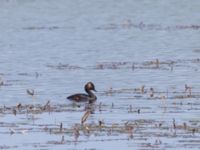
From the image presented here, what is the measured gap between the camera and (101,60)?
28266mm

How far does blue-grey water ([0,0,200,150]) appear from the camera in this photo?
17.9 m

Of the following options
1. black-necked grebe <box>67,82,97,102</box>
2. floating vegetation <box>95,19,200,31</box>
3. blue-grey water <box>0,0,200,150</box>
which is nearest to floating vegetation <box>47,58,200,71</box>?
blue-grey water <box>0,0,200,150</box>

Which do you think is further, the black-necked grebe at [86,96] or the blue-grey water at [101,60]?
the black-necked grebe at [86,96]

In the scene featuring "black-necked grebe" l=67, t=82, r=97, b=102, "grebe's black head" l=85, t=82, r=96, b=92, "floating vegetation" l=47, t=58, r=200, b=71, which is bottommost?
"black-necked grebe" l=67, t=82, r=97, b=102

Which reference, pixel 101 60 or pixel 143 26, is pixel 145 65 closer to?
pixel 101 60

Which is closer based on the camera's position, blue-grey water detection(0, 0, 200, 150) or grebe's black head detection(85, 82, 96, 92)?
blue-grey water detection(0, 0, 200, 150)

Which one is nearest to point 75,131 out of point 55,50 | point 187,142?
point 187,142

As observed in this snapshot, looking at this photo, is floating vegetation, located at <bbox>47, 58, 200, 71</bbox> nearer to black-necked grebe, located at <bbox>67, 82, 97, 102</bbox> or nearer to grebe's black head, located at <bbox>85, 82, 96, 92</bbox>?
grebe's black head, located at <bbox>85, 82, 96, 92</bbox>

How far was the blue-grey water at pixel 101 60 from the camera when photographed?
58.7ft

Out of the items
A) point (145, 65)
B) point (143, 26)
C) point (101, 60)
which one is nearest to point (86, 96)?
point (145, 65)

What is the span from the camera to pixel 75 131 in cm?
1652

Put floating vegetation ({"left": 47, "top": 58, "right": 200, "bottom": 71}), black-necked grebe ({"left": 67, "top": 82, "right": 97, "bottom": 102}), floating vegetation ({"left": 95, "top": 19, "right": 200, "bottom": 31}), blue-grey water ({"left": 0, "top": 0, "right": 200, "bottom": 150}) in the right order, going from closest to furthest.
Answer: blue-grey water ({"left": 0, "top": 0, "right": 200, "bottom": 150}) → black-necked grebe ({"left": 67, "top": 82, "right": 97, "bottom": 102}) → floating vegetation ({"left": 47, "top": 58, "right": 200, "bottom": 71}) → floating vegetation ({"left": 95, "top": 19, "right": 200, "bottom": 31})

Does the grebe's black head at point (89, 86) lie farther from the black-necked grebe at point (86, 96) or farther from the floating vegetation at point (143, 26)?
the floating vegetation at point (143, 26)

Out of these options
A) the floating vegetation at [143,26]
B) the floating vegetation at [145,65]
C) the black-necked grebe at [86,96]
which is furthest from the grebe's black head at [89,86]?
the floating vegetation at [143,26]
